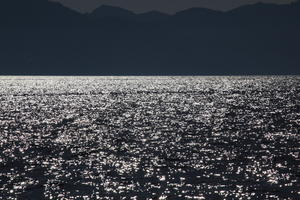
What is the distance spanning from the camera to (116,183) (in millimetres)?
51250

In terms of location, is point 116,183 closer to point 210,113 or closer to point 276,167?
point 276,167

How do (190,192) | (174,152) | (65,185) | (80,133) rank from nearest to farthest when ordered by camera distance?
(190,192)
(65,185)
(174,152)
(80,133)

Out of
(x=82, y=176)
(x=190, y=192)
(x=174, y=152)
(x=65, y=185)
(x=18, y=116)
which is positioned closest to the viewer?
(x=190, y=192)

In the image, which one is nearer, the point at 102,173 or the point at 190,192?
the point at 190,192

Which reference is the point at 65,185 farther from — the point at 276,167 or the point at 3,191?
the point at 276,167

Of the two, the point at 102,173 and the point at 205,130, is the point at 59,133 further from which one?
the point at 102,173

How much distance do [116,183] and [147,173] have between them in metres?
6.07

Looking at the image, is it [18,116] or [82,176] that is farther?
[18,116]

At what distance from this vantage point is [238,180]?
2041 inches

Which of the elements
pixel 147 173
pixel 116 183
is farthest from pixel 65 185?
pixel 147 173

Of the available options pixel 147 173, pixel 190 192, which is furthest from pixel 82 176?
pixel 190 192

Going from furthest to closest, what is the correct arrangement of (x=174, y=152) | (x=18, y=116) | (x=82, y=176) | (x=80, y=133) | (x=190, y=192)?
1. (x=18, y=116)
2. (x=80, y=133)
3. (x=174, y=152)
4. (x=82, y=176)
5. (x=190, y=192)

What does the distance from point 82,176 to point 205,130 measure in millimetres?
51178

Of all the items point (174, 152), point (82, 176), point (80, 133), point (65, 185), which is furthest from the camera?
point (80, 133)
